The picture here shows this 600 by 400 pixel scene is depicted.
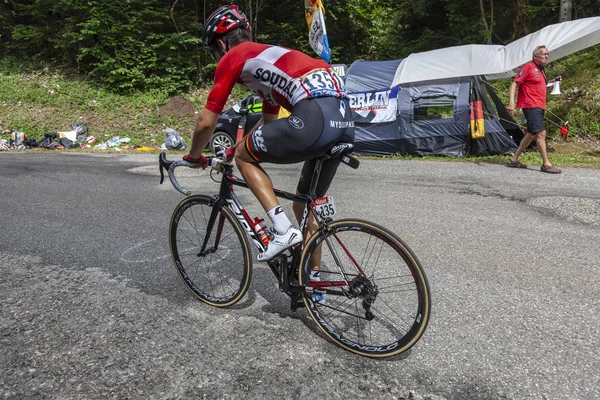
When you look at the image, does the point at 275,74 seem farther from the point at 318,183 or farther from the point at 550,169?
the point at 550,169

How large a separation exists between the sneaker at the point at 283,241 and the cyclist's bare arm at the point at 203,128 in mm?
801

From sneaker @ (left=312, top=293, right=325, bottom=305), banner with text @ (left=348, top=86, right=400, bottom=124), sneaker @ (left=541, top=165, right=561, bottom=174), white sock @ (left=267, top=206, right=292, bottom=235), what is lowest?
sneaker @ (left=312, top=293, right=325, bottom=305)

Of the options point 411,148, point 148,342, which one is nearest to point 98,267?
point 148,342

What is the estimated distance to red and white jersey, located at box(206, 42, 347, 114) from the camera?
256 centimetres

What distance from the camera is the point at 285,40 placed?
20781mm

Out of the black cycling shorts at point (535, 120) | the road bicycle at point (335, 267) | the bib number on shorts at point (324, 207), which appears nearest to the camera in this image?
the road bicycle at point (335, 267)

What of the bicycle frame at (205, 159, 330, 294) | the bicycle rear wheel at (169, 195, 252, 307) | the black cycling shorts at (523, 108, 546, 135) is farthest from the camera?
the black cycling shorts at (523, 108, 546, 135)

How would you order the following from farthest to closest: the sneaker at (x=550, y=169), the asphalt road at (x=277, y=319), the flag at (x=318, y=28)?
the flag at (x=318, y=28)
the sneaker at (x=550, y=169)
the asphalt road at (x=277, y=319)

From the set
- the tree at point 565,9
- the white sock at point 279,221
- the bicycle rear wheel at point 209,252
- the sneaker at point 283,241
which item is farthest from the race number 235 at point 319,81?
the tree at point 565,9

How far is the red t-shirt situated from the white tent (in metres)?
2.23

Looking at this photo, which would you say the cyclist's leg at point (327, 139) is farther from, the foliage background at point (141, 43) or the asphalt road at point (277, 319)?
the foliage background at point (141, 43)

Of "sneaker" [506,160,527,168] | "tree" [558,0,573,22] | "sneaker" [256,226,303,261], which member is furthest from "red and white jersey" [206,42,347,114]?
"tree" [558,0,573,22]

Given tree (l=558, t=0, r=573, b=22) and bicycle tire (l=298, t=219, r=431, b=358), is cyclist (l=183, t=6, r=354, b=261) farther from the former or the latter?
tree (l=558, t=0, r=573, b=22)

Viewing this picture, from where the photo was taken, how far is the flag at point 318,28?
988 cm
